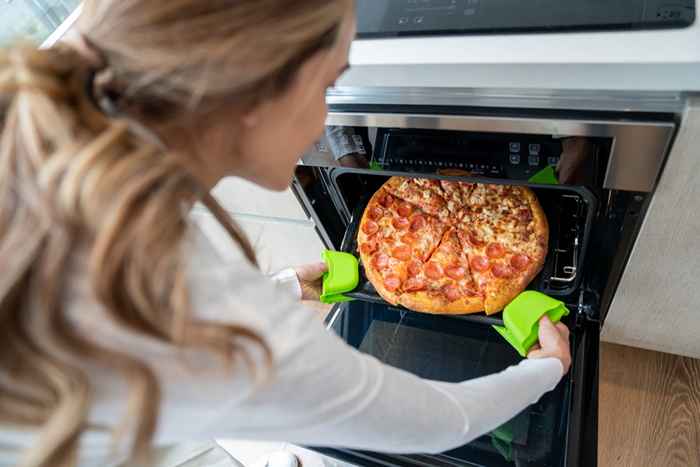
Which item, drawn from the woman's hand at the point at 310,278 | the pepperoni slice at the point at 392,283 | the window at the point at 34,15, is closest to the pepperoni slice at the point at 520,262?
the pepperoni slice at the point at 392,283

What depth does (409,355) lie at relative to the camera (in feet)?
3.31

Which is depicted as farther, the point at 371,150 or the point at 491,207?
the point at 491,207

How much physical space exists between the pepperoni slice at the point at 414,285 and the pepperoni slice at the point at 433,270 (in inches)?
0.9

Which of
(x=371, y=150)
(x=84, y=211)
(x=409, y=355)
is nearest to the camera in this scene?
(x=84, y=211)

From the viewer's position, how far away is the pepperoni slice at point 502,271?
0.93 metres

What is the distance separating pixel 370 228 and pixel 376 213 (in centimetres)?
4

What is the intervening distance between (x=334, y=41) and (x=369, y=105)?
288mm

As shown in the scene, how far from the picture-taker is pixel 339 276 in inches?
40.3

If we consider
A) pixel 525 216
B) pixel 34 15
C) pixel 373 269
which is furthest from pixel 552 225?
pixel 34 15

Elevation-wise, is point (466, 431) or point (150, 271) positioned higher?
point (150, 271)

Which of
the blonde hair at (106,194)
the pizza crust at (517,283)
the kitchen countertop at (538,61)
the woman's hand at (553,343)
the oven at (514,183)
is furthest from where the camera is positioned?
the pizza crust at (517,283)

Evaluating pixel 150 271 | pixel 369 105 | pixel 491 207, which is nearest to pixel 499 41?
pixel 369 105

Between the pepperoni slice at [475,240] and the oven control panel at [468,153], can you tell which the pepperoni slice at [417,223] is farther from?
the oven control panel at [468,153]

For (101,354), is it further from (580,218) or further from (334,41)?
(580,218)
